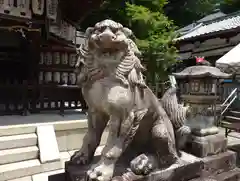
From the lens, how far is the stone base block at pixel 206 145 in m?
2.45

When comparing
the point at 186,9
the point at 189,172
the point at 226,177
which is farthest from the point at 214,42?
the point at 189,172

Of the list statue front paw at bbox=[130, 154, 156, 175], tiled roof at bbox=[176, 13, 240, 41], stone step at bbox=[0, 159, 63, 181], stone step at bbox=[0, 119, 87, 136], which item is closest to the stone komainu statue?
statue front paw at bbox=[130, 154, 156, 175]

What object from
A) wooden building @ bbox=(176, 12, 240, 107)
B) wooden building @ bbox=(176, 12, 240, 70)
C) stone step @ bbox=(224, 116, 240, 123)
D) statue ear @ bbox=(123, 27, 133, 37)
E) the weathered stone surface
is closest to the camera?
statue ear @ bbox=(123, 27, 133, 37)

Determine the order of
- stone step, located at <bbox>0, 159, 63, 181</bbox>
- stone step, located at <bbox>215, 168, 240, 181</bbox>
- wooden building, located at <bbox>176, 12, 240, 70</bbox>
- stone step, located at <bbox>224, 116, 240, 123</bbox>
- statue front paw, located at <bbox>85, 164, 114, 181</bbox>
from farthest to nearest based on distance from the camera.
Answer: wooden building, located at <bbox>176, 12, 240, 70</bbox>, stone step, located at <bbox>224, 116, 240, 123</bbox>, stone step, located at <bbox>0, 159, 63, 181</bbox>, stone step, located at <bbox>215, 168, 240, 181</bbox>, statue front paw, located at <bbox>85, 164, 114, 181</bbox>

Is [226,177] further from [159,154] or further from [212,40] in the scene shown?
[212,40]

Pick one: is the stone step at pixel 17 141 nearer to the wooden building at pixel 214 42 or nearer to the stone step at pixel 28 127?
the stone step at pixel 28 127

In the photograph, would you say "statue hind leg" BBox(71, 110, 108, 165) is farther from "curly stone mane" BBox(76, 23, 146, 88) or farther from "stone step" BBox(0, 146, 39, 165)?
"stone step" BBox(0, 146, 39, 165)

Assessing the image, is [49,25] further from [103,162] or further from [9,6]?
[103,162]

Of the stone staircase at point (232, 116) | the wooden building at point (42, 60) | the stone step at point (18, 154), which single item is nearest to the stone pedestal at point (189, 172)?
the stone step at point (18, 154)

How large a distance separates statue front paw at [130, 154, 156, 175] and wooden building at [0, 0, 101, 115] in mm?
3945

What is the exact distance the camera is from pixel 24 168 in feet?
10.3

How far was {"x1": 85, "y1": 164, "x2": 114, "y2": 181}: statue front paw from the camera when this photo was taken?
63.7 inches

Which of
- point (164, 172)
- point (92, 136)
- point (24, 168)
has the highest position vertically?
point (92, 136)

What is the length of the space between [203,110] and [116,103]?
2.10m
